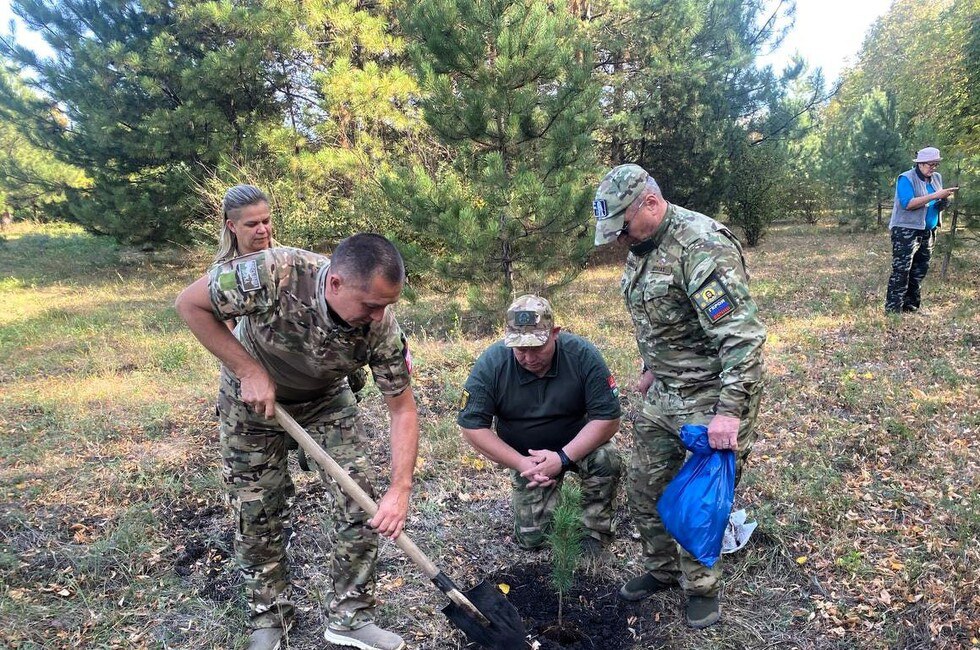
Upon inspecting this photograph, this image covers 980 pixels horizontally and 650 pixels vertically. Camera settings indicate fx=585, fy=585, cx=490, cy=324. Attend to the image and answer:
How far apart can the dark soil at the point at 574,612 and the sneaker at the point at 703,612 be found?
252 mm

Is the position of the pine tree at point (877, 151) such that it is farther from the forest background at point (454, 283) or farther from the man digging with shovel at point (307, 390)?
the man digging with shovel at point (307, 390)

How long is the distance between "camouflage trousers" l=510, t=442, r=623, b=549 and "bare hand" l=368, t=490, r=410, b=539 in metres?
1.07

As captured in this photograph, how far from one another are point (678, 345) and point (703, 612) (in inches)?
47.9

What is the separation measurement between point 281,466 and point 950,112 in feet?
52.4

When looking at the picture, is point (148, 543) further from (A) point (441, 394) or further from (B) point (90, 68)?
(B) point (90, 68)

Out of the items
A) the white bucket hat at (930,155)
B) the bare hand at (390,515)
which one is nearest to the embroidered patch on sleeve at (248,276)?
the bare hand at (390,515)

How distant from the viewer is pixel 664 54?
1236 centimetres

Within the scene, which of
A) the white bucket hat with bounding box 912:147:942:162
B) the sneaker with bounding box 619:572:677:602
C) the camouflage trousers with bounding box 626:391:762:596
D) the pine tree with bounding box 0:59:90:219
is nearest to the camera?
the camouflage trousers with bounding box 626:391:762:596

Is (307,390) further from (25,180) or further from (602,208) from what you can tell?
(25,180)

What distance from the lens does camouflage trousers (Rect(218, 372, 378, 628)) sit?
2494 mm

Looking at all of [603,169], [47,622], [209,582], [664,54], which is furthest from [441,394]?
[664,54]

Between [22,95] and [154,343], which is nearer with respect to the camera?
[154,343]

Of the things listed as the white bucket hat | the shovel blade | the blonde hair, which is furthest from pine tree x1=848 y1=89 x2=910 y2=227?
the shovel blade

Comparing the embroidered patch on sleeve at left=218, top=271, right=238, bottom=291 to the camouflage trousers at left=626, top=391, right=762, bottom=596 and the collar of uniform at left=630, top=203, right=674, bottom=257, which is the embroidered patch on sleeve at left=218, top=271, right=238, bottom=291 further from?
the camouflage trousers at left=626, top=391, right=762, bottom=596
